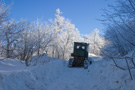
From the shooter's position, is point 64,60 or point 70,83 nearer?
point 70,83

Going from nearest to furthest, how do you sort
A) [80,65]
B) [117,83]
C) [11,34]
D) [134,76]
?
[134,76] < [117,83] < [11,34] < [80,65]

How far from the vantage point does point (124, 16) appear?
2.83 m

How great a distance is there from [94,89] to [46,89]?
185cm

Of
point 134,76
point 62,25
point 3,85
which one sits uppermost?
point 62,25

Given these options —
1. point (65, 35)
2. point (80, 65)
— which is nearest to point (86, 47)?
point (80, 65)

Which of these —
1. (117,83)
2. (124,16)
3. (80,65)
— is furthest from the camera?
(80,65)

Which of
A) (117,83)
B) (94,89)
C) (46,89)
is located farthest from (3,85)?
(117,83)

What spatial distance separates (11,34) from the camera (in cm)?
1013

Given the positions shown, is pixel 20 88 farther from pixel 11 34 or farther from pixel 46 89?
pixel 11 34

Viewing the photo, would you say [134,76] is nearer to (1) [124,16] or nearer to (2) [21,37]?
(1) [124,16]

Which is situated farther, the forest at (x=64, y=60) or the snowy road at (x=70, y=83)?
the snowy road at (x=70, y=83)

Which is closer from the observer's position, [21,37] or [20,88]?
[20,88]

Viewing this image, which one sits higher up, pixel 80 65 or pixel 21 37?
pixel 21 37

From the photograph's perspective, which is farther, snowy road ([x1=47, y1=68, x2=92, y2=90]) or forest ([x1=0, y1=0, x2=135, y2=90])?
snowy road ([x1=47, y1=68, x2=92, y2=90])
